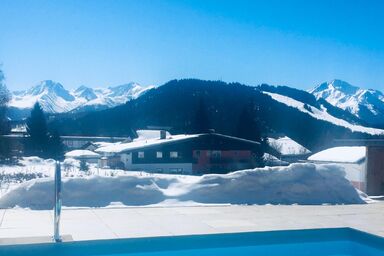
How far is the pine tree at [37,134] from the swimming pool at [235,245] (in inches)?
1941

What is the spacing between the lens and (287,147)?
74125 millimetres

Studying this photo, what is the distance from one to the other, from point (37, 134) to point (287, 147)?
41730 millimetres

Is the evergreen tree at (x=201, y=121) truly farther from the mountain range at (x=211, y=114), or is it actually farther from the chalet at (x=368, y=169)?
the chalet at (x=368, y=169)

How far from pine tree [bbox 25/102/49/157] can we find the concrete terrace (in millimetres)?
46713

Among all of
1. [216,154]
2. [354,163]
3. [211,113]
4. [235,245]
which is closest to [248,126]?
[216,154]

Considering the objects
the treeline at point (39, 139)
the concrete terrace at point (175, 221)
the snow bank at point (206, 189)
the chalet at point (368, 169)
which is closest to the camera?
the concrete terrace at point (175, 221)

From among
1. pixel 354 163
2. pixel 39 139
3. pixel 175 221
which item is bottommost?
pixel 175 221

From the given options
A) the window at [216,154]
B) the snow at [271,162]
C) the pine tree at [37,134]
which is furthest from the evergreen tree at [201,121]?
the pine tree at [37,134]

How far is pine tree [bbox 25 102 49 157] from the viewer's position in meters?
53.7

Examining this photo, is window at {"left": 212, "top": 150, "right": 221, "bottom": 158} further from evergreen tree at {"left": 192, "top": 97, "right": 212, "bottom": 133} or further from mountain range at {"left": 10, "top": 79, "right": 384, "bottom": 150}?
mountain range at {"left": 10, "top": 79, "right": 384, "bottom": 150}

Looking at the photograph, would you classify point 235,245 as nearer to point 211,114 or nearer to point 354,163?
point 354,163

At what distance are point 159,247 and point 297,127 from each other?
3314 inches

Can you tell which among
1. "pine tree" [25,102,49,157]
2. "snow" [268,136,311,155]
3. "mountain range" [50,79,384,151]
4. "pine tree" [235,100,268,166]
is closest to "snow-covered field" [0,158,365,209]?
"pine tree" [235,100,268,166]

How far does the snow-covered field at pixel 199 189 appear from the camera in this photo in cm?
1051
